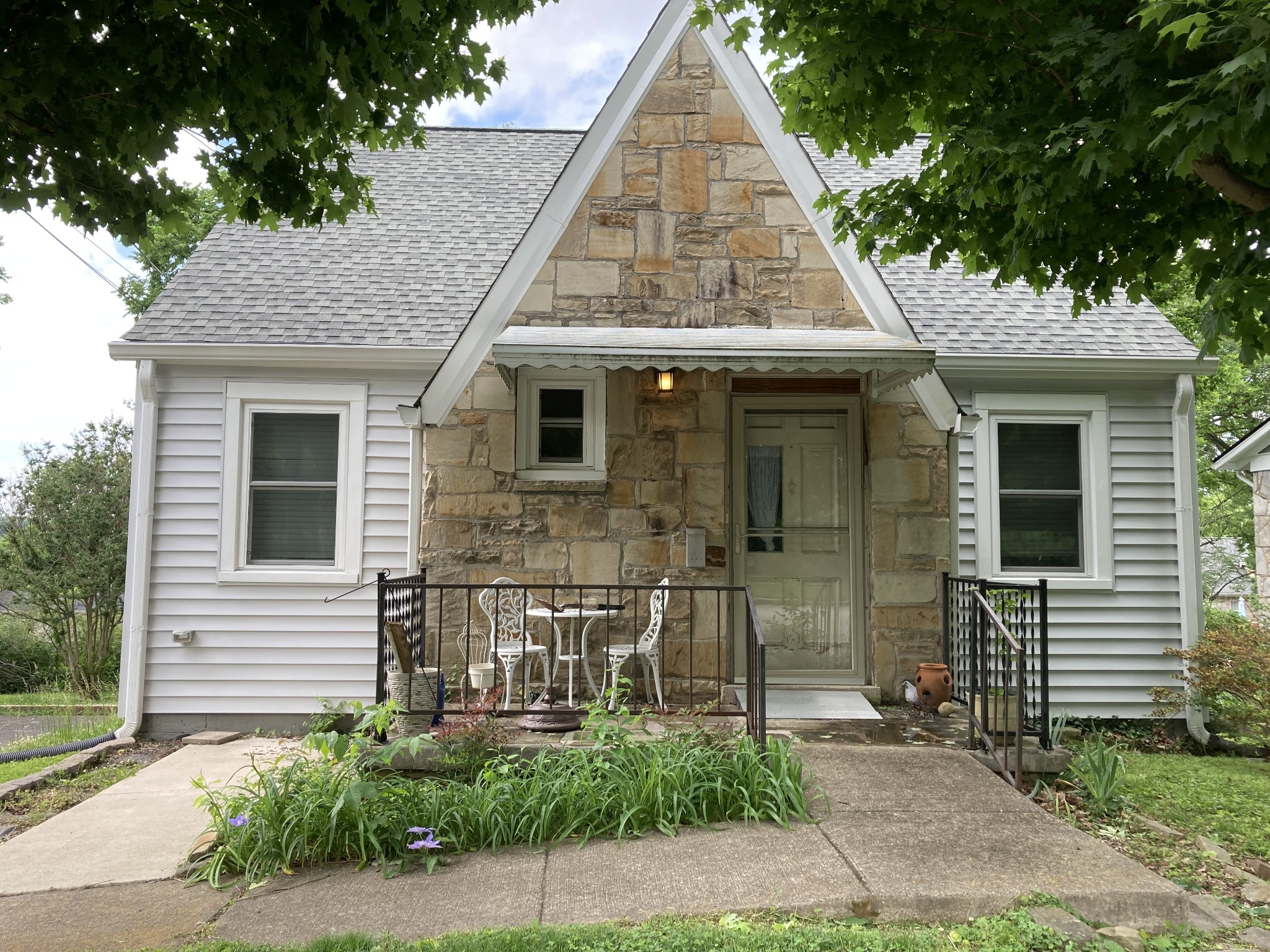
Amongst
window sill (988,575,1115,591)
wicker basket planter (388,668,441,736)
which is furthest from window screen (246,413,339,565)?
Answer: window sill (988,575,1115,591)

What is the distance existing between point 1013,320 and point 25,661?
13.9m

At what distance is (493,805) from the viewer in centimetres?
453

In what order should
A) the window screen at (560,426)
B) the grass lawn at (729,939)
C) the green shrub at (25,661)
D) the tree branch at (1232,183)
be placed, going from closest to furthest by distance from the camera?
1. the grass lawn at (729,939)
2. the tree branch at (1232,183)
3. the window screen at (560,426)
4. the green shrub at (25,661)

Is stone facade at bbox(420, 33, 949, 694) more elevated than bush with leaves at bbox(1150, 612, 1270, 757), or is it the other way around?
stone facade at bbox(420, 33, 949, 694)

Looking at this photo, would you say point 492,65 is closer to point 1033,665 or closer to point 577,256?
point 577,256

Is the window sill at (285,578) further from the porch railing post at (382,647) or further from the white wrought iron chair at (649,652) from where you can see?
the white wrought iron chair at (649,652)

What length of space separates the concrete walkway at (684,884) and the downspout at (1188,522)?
4601 mm

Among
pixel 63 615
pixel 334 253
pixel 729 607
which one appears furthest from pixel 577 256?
pixel 63 615

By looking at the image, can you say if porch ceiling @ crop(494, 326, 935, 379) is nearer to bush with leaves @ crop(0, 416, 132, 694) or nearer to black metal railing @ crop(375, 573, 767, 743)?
black metal railing @ crop(375, 573, 767, 743)

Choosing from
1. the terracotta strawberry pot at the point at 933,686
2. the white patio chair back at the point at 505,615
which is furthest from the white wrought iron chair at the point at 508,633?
the terracotta strawberry pot at the point at 933,686

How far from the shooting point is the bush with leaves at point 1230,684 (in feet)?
24.2

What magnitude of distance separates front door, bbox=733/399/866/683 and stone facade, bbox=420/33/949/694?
1.26 feet

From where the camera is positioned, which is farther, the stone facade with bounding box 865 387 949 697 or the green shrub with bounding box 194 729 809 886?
the stone facade with bounding box 865 387 949 697

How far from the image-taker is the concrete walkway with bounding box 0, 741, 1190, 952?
12.1ft
